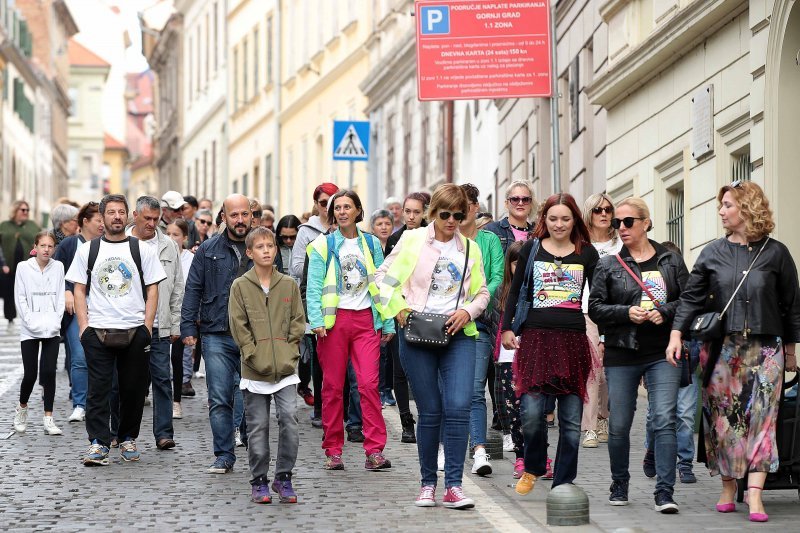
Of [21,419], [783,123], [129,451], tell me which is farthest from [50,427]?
[783,123]

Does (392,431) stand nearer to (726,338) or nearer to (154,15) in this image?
(726,338)

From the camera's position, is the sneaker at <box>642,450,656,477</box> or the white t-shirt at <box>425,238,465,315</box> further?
the sneaker at <box>642,450,656,477</box>

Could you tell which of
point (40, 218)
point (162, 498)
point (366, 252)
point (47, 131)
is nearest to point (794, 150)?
point (366, 252)

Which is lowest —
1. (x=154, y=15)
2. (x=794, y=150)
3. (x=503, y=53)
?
(x=794, y=150)

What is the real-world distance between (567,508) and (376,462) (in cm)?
258

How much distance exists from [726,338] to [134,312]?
4.31 meters

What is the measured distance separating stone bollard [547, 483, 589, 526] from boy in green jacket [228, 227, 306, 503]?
5.63ft

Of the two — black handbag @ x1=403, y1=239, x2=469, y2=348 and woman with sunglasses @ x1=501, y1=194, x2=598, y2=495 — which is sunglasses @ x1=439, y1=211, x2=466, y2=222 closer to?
woman with sunglasses @ x1=501, y1=194, x2=598, y2=495

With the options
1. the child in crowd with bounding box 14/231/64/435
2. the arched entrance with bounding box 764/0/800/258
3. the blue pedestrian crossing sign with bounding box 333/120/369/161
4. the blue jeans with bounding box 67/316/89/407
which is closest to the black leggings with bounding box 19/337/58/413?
the child in crowd with bounding box 14/231/64/435

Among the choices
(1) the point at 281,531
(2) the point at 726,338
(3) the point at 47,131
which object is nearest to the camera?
(1) the point at 281,531

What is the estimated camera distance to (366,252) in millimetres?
11641

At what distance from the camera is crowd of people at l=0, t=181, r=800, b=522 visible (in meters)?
9.41

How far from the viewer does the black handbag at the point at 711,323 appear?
9.34 meters

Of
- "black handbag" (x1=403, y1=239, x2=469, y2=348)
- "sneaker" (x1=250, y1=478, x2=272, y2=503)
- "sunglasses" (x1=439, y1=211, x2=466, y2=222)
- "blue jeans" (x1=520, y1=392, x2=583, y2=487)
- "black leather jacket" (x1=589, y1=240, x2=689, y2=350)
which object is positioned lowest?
"sneaker" (x1=250, y1=478, x2=272, y2=503)
